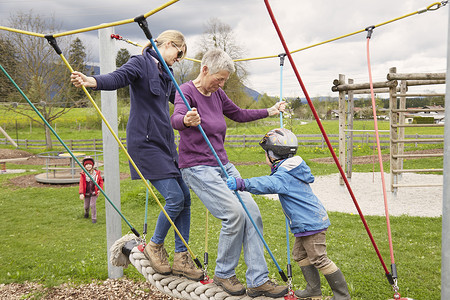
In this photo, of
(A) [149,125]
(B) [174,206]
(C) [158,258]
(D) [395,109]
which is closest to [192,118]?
(A) [149,125]

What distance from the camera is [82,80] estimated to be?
2.46m

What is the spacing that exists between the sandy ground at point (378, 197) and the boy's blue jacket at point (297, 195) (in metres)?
5.88

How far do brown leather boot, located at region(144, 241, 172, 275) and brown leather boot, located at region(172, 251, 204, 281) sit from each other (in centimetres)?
7

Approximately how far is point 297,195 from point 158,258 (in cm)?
130

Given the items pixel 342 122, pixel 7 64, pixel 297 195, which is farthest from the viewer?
pixel 7 64

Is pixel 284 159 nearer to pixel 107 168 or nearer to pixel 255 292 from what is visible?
pixel 255 292

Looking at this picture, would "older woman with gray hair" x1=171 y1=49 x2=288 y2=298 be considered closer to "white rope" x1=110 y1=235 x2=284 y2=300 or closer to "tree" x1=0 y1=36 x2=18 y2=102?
"white rope" x1=110 y1=235 x2=284 y2=300

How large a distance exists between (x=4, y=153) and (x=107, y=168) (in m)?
20.9

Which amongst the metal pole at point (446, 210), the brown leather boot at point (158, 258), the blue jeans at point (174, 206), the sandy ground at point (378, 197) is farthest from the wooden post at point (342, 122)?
the metal pole at point (446, 210)

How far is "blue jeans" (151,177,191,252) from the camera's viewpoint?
9.76 feet

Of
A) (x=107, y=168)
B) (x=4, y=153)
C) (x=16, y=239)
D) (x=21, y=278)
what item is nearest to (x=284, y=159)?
(x=107, y=168)

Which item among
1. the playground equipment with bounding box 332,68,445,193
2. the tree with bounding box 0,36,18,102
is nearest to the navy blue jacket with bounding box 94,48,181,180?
the playground equipment with bounding box 332,68,445,193

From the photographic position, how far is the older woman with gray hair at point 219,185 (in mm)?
2742

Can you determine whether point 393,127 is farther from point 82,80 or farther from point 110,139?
point 82,80
